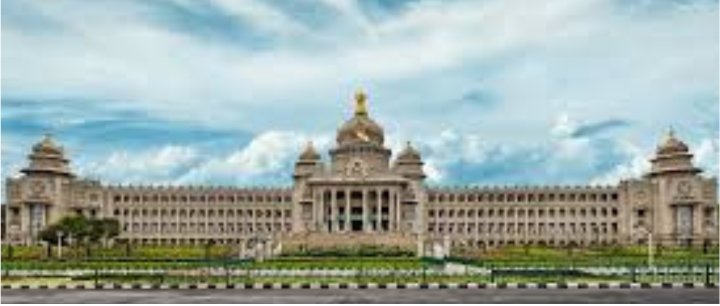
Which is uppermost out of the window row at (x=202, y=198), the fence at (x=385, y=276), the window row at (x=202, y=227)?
the window row at (x=202, y=198)

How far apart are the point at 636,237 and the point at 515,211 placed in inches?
493

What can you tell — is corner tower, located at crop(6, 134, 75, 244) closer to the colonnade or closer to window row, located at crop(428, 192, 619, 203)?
the colonnade

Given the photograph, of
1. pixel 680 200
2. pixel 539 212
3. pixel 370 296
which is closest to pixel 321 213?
pixel 539 212

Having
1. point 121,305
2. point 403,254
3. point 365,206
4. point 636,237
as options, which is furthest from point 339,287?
point 636,237

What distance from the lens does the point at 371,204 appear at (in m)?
93.5

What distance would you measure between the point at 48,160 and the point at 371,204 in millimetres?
31837

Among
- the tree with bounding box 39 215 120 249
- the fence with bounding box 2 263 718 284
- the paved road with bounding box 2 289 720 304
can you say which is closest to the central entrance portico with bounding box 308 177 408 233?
the tree with bounding box 39 215 120 249

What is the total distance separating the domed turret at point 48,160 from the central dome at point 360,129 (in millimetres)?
26986

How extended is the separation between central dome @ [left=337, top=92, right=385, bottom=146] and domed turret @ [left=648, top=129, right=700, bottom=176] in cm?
2652

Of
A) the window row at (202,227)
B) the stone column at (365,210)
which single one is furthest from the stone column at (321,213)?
the window row at (202,227)

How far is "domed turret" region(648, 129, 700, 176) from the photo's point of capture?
96.2m

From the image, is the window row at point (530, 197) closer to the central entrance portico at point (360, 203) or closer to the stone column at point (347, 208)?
the central entrance portico at point (360, 203)

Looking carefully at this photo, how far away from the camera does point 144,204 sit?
105312 millimetres

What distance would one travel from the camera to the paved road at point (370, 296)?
80.0 ft
